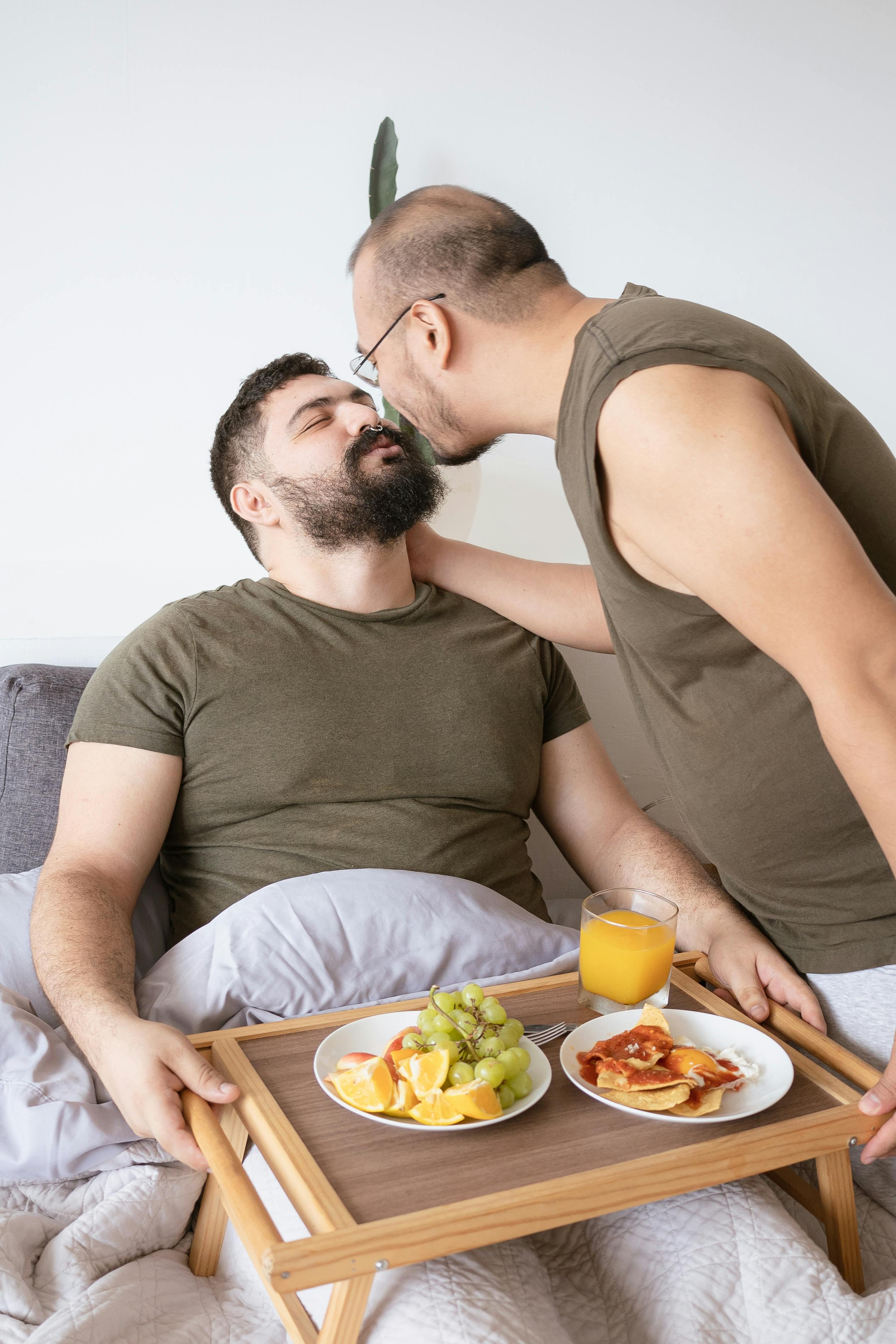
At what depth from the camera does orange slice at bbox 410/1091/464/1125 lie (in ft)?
2.74

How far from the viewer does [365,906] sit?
1.22 metres

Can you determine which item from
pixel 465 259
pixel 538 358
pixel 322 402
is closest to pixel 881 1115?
pixel 538 358

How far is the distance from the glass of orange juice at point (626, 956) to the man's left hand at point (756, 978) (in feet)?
0.42

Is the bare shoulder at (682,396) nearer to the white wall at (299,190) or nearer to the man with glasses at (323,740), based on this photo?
the man with glasses at (323,740)

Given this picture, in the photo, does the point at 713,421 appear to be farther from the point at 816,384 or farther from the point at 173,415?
the point at 173,415

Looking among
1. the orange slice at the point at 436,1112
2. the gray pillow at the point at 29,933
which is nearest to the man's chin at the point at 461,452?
the orange slice at the point at 436,1112

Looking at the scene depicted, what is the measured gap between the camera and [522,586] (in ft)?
5.53

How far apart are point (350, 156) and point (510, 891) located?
4.70ft

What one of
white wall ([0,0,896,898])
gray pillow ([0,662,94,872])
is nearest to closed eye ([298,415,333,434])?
white wall ([0,0,896,898])

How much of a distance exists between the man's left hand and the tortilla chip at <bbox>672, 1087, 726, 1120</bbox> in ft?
0.91

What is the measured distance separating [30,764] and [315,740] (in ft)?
1.43

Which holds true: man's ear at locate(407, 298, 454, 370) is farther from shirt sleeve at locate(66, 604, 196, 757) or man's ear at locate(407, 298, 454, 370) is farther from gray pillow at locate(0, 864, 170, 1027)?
gray pillow at locate(0, 864, 170, 1027)

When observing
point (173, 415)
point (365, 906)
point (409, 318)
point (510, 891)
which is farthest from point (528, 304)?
point (173, 415)

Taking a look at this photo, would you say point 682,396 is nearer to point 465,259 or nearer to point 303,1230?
point 465,259
